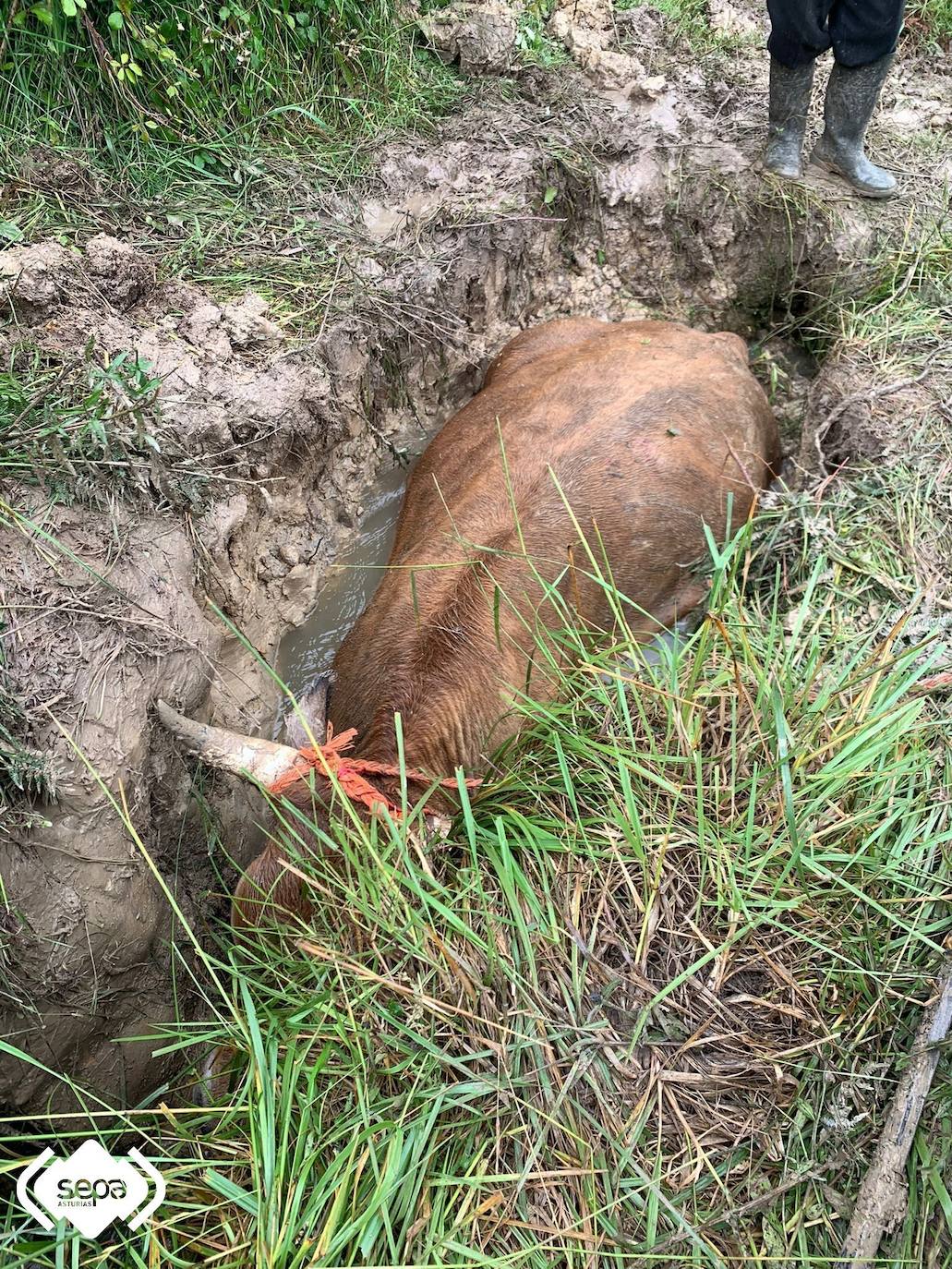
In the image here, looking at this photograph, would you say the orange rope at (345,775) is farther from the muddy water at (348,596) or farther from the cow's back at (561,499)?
the muddy water at (348,596)

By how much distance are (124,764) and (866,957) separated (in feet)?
8.01

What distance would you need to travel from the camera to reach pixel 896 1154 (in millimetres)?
2303

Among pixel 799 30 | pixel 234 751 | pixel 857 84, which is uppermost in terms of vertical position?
pixel 799 30

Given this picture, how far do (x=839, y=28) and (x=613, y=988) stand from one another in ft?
17.1

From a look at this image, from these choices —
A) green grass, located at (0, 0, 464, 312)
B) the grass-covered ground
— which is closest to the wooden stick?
the grass-covered ground

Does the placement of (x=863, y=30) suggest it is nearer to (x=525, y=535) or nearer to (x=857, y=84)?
(x=857, y=84)

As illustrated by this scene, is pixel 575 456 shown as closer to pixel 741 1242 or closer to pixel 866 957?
pixel 866 957

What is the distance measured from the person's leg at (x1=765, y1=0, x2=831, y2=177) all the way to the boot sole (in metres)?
0.16

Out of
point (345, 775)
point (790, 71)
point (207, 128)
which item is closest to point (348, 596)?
point (345, 775)

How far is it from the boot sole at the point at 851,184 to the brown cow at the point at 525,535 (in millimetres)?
1370

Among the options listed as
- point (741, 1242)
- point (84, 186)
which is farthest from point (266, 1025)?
point (84, 186)

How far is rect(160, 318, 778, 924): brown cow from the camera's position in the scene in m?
3.43

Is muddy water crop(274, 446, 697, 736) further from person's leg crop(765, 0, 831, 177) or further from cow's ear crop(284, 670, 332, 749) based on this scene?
person's leg crop(765, 0, 831, 177)

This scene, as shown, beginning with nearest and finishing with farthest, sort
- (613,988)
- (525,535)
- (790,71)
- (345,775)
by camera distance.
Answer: (613,988) → (345,775) → (525,535) → (790,71)
